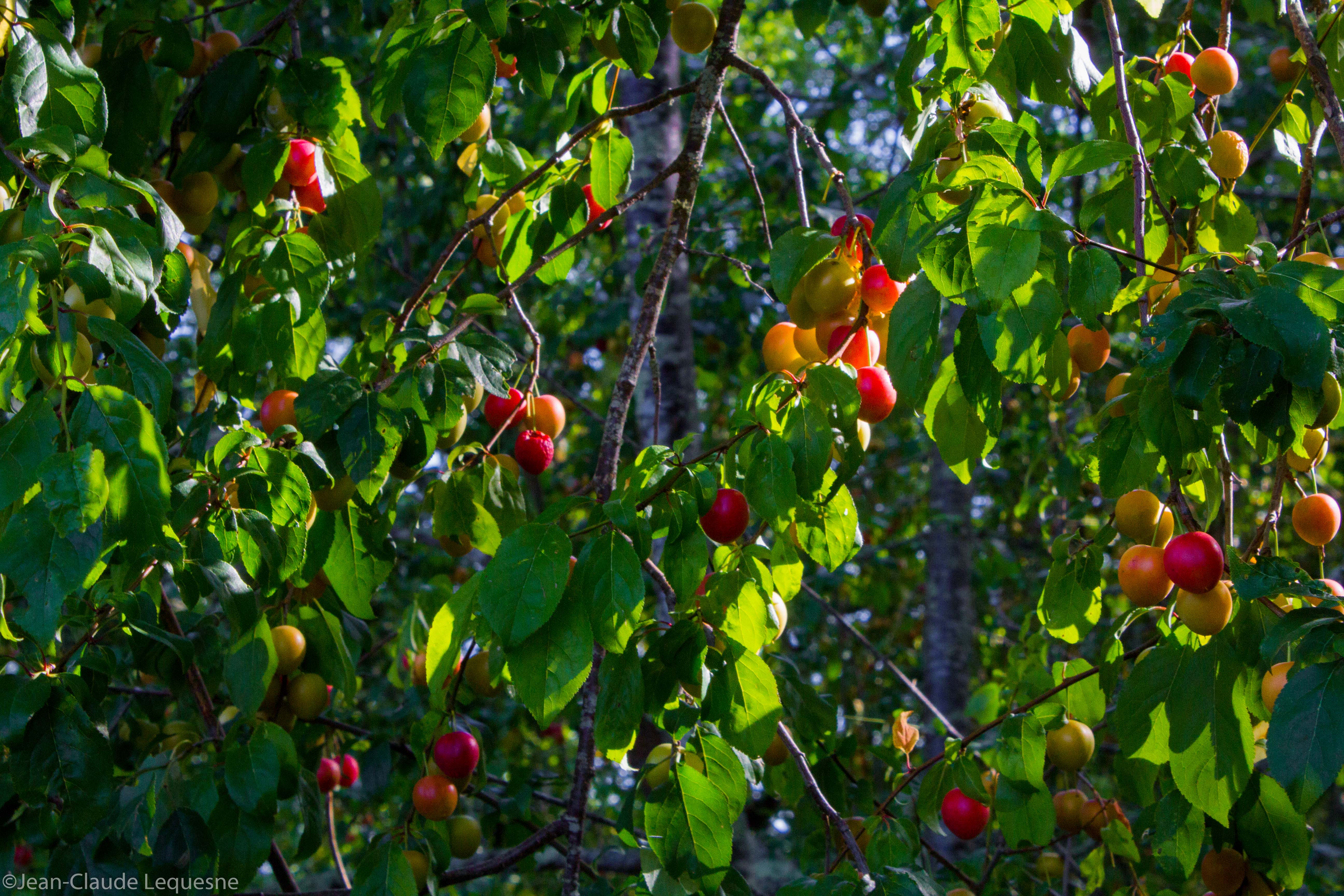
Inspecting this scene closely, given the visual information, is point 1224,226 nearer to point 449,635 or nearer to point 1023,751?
point 1023,751

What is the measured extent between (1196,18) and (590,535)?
8.31ft

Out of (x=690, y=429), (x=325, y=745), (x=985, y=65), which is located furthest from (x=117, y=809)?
(x=985, y=65)

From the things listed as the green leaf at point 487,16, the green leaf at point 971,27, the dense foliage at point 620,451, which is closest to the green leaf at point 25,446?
the dense foliage at point 620,451

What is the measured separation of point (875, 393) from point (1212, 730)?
45 centimetres

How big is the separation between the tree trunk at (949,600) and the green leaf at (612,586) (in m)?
2.14

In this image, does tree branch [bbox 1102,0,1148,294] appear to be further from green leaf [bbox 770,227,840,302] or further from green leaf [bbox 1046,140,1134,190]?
green leaf [bbox 770,227,840,302]

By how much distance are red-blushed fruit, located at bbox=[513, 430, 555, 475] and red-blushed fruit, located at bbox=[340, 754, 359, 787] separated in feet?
3.67

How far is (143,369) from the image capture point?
0.85 metres

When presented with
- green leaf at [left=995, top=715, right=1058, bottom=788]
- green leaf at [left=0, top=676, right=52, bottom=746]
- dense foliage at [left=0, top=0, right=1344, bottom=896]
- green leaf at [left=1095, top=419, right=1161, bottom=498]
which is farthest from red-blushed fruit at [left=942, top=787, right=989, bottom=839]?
green leaf at [left=0, top=676, right=52, bottom=746]

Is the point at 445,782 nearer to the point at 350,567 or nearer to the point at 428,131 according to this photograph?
the point at 350,567

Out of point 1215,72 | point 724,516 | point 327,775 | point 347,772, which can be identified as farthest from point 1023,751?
point 347,772

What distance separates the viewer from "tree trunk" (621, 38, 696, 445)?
6.77ft

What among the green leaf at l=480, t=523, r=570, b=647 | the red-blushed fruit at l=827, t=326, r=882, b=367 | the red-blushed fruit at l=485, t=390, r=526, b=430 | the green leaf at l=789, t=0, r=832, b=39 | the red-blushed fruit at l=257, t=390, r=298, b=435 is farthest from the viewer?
the green leaf at l=789, t=0, r=832, b=39

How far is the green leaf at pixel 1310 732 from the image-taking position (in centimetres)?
76
